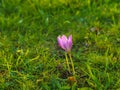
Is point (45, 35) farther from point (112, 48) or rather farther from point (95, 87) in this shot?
point (95, 87)

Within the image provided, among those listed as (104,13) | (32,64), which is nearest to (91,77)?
(32,64)

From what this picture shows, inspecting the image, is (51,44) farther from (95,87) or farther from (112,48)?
(95,87)

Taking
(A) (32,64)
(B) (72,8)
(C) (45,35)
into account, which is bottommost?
(A) (32,64)

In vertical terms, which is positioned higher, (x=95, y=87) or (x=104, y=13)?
→ (x=104, y=13)

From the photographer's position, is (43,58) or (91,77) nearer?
(91,77)

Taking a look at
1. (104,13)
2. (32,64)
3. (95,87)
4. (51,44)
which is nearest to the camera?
(95,87)

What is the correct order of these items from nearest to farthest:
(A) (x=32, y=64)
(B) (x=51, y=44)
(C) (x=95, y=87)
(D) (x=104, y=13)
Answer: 1. (C) (x=95, y=87)
2. (A) (x=32, y=64)
3. (B) (x=51, y=44)
4. (D) (x=104, y=13)

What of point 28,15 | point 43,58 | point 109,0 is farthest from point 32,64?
point 109,0
